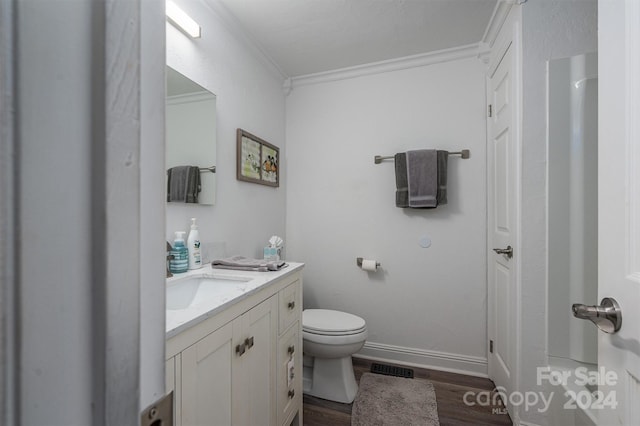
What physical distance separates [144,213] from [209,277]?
3.71ft

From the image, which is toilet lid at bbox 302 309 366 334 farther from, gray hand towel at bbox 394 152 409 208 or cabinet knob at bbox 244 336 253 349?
gray hand towel at bbox 394 152 409 208

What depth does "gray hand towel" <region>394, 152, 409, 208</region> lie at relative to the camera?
206 centimetres

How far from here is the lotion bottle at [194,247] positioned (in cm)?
135

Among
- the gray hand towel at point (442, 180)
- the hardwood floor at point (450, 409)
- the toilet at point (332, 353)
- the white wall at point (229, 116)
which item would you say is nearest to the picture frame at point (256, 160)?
the white wall at point (229, 116)

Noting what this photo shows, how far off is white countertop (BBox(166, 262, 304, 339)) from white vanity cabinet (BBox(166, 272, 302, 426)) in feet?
0.07

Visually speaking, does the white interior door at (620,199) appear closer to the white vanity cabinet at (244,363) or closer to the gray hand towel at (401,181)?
the white vanity cabinet at (244,363)

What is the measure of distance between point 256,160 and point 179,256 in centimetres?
90

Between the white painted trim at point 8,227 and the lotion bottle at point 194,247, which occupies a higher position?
the white painted trim at point 8,227

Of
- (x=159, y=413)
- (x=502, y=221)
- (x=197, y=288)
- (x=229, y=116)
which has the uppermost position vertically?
(x=229, y=116)

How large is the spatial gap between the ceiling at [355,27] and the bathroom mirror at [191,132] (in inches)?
22.9

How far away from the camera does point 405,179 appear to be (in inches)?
81.4

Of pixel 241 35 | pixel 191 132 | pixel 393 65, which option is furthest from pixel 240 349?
pixel 393 65

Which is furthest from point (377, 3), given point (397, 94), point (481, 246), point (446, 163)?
point (481, 246)

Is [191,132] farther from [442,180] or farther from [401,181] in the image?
[442,180]
